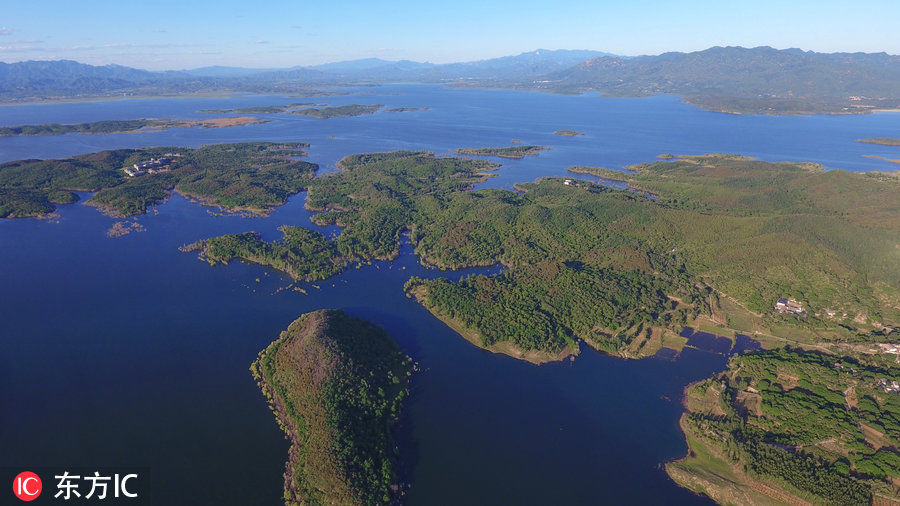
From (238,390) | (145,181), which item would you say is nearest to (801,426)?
(238,390)

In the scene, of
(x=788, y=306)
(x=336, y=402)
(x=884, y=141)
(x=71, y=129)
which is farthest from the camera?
(x=71, y=129)

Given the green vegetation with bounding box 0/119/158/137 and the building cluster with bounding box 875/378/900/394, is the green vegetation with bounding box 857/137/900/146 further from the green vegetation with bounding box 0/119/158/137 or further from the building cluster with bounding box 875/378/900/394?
the green vegetation with bounding box 0/119/158/137

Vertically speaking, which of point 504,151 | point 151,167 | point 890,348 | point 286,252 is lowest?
point 890,348

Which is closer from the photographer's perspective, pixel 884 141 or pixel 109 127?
pixel 884 141

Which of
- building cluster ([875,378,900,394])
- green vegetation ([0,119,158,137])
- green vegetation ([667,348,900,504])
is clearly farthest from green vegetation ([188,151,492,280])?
green vegetation ([0,119,158,137])

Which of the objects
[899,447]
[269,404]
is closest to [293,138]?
[269,404]

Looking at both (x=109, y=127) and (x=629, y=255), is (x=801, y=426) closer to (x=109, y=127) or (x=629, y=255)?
(x=629, y=255)

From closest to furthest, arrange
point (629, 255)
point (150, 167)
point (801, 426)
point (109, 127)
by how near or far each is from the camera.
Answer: point (801, 426) → point (629, 255) → point (150, 167) → point (109, 127)

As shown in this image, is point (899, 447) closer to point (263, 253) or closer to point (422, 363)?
point (422, 363)
